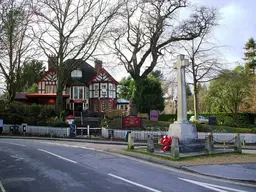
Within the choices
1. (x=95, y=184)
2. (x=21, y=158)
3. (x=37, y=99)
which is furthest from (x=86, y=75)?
(x=95, y=184)

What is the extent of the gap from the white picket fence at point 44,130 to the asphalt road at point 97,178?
16163 millimetres

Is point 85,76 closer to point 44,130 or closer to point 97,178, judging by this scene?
point 44,130

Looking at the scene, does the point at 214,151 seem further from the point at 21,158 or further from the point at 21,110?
the point at 21,110

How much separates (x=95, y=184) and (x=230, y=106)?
48.7 m

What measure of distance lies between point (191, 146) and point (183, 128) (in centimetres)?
96

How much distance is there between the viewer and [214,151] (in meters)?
15.5

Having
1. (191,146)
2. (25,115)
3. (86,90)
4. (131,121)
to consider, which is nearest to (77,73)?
(86,90)

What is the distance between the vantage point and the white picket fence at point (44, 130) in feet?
97.9

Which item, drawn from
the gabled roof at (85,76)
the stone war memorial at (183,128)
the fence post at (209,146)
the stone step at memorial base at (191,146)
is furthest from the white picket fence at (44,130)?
the gabled roof at (85,76)

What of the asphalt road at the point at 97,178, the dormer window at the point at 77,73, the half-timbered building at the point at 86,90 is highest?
the dormer window at the point at 77,73

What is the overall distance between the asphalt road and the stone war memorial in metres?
3.02

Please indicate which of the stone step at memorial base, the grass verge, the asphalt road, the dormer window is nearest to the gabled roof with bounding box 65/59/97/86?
the dormer window

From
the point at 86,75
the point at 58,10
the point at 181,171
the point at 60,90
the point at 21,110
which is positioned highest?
the point at 58,10

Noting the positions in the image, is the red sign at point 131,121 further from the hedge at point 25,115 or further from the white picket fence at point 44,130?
the hedge at point 25,115
